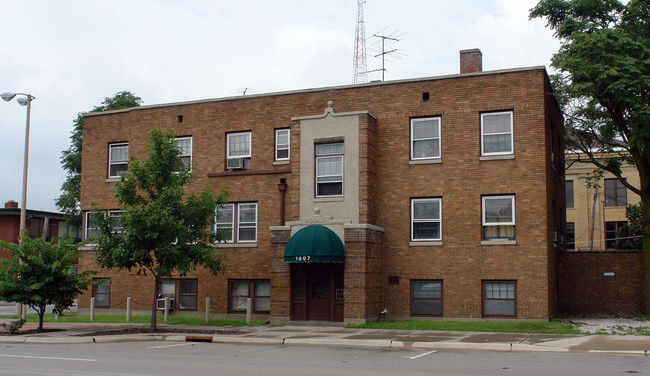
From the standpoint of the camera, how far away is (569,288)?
88.4 feet

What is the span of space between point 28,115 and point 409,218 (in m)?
16.5

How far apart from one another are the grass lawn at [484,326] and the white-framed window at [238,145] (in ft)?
28.4

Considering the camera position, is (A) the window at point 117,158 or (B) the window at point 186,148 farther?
(A) the window at point 117,158

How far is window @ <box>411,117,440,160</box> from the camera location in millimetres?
24891

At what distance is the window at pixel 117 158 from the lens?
98.7 ft

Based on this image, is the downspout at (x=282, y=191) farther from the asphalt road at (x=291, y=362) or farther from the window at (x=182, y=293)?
the asphalt road at (x=291, y=362)

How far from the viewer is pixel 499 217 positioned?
78.3 feet

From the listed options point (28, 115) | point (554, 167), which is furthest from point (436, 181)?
point (28, 115)

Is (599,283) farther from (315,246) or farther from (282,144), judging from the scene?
(282,144)

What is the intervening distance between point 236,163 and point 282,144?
6.83ft

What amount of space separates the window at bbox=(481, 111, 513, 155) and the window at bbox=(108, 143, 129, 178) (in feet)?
50.9

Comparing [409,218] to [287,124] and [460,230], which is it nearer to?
[460,230]

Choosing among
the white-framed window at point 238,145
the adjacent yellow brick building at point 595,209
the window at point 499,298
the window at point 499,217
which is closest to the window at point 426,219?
the window at point 499,217

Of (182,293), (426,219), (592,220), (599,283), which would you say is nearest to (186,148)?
(182,293)
